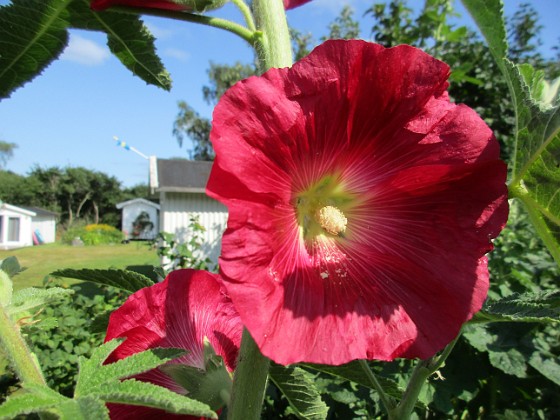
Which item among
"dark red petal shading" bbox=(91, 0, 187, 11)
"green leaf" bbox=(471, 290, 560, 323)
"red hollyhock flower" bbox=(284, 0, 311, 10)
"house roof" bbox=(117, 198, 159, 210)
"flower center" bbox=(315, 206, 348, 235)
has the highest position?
"house roof" bbox=(117, 198, 159, 210)

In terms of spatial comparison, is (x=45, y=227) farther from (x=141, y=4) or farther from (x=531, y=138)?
(x=531, y=138)

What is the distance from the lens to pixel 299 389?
0.73m

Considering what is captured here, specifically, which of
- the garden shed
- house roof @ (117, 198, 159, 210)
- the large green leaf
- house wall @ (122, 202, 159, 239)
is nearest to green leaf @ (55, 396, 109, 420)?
the large green leaf

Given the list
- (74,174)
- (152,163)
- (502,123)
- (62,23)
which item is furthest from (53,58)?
(74,174)

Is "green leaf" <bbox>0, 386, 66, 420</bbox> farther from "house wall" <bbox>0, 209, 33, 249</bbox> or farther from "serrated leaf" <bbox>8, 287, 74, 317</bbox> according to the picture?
"house wall" <bbox>0, 209, 33, 249</bbox>

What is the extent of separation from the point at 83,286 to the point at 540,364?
2126 mm

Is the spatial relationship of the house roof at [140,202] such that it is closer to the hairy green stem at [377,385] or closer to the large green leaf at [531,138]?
the hairy green stem at [377,385]

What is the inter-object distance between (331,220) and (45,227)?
3729 cm

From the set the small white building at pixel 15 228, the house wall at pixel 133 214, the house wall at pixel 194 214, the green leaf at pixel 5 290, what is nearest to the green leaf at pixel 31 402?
the green leaf at pixel 5 290

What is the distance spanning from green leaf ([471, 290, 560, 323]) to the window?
1311 inches

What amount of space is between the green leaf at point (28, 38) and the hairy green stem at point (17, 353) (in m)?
0.35

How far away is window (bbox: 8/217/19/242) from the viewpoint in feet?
97.3

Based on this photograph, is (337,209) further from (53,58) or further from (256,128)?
(53,58)

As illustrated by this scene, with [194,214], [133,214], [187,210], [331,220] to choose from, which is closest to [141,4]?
[331,220]
